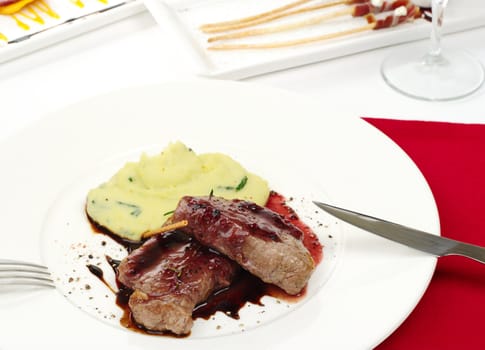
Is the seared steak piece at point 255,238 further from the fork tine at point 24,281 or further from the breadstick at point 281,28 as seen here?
the breadstick at point 281,28

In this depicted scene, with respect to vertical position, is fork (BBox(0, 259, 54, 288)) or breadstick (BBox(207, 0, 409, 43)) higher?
fork (BBox(0, 259, 54, 288))

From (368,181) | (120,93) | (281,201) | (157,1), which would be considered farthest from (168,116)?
(157,1)

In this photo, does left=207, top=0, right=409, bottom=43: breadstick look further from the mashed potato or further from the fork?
the fork

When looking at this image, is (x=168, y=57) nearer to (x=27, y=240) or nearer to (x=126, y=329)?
(x=27, y=240)

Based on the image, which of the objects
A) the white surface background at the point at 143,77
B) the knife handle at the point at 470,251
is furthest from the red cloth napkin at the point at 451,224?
the white surface background at the point at 143,77

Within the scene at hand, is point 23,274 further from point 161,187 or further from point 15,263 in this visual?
point 161,187

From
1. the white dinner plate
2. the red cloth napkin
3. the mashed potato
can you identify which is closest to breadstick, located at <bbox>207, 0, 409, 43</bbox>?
the white dinner plate
